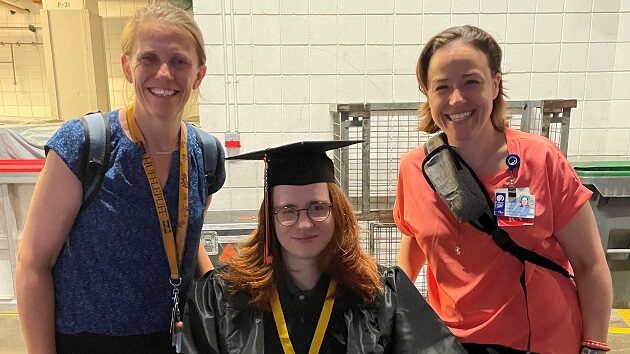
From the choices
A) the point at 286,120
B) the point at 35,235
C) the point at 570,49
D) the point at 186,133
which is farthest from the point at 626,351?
the point at 35,235

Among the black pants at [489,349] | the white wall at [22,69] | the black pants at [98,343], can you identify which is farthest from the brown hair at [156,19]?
the white wall at [22,69]

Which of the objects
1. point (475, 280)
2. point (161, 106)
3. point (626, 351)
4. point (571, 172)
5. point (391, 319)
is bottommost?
point (626, 351)

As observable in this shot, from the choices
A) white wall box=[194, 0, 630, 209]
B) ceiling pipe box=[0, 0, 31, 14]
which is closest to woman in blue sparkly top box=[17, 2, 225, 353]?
white wall box=[194, 0, 630, 209]

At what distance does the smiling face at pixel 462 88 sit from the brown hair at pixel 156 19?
0.66 metres

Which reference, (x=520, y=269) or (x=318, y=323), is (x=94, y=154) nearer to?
(x=318, y=323)

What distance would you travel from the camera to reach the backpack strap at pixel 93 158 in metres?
1.13

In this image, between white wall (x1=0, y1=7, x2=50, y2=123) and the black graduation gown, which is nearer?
the black graduation gown

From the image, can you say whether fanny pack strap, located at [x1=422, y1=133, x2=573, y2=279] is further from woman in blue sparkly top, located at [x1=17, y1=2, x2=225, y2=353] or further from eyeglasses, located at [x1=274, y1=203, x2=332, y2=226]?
woman in blue sparkly top, located at [x1=17, y1=2, x2=225, y2=353]

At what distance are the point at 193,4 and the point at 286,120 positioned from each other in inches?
40.0

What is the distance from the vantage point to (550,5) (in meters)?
3.23

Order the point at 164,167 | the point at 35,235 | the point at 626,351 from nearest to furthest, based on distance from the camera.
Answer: the point at 35,235 → the point at 164,167 → the point at 626,351

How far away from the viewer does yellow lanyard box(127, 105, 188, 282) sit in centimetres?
120

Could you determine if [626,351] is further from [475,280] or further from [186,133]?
[186,133]

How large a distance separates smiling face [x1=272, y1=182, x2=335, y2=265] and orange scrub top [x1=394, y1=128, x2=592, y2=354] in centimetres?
32
